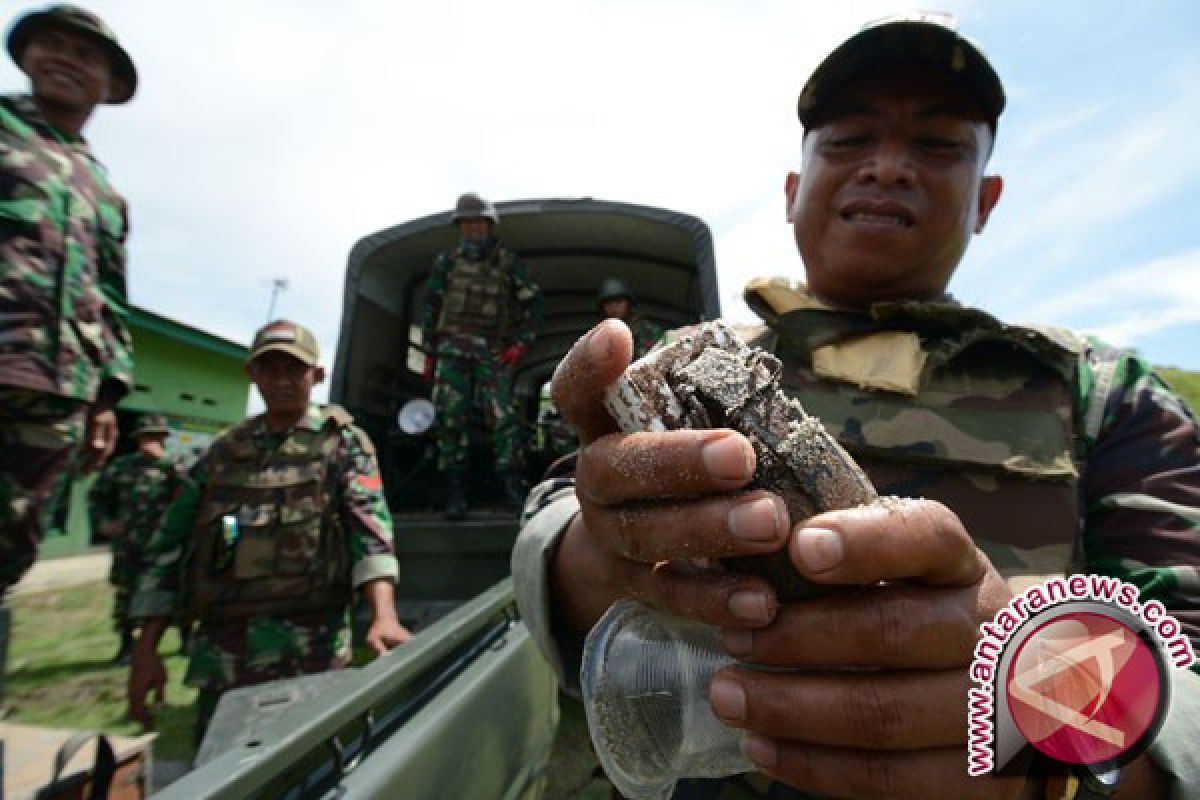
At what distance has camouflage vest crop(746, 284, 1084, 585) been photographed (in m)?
1.03

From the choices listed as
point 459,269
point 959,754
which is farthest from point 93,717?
point 959,754

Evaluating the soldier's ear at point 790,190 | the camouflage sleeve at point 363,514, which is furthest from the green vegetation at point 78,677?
the soldier's ear at point 790,190

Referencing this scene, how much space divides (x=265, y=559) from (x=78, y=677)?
10.6 feet

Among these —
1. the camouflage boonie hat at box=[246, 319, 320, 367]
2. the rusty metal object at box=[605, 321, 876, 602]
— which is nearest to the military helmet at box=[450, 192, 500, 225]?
the camouflage boonie hat at box=[246, 319, 320, 367]

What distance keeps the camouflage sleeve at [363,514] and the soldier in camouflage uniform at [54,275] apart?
0.98 m

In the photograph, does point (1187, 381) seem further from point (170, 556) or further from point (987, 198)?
point (170, 556)

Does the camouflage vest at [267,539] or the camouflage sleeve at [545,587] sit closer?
the camouflage sleeve at [545,587]

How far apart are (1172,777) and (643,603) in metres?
0.60

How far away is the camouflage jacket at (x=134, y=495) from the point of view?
5422 mm

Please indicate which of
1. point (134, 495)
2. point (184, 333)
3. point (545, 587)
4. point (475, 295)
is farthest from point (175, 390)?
point (545, 587)

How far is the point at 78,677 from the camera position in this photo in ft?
14.8

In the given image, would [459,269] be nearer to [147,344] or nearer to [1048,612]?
[1048,612]

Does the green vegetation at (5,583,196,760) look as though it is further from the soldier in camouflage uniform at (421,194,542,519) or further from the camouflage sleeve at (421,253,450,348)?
the camouflage sleeve at (421,253,450,348)

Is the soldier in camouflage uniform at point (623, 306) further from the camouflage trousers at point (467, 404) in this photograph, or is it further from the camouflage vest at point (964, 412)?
the camouflage vest at point (964, 412)
